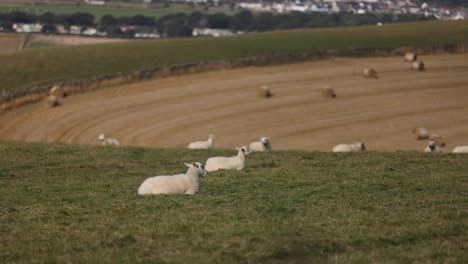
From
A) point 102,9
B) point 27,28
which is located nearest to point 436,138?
point 27,28

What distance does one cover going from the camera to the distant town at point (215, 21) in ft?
347

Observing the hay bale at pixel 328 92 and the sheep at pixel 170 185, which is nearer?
the sheep at pixel 170 185

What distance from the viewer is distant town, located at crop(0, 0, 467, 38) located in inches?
4166

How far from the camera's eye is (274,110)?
53750 mm

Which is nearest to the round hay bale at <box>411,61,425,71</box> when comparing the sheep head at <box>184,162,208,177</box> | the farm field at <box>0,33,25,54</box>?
the farm field at <box>0,33,25,54</box>

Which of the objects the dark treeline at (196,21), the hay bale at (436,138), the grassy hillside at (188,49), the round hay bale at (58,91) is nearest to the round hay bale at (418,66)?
the grassy hillside at (188,49)

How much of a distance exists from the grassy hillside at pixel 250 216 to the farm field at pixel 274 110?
63.5 ft

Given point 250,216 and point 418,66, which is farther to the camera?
point 418,66

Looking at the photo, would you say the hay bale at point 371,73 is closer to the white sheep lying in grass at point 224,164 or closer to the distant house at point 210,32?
the white sheep lying in grass at point 224,164

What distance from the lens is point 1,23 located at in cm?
10144

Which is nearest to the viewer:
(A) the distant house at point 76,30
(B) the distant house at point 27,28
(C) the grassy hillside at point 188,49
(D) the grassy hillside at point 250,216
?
(D) the grassy hillside at point 250,216

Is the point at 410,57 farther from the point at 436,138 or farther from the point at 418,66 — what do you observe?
the point at 436,138

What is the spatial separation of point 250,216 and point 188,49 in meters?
53.2

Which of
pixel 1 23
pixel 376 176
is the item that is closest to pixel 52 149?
pixel 376 176
